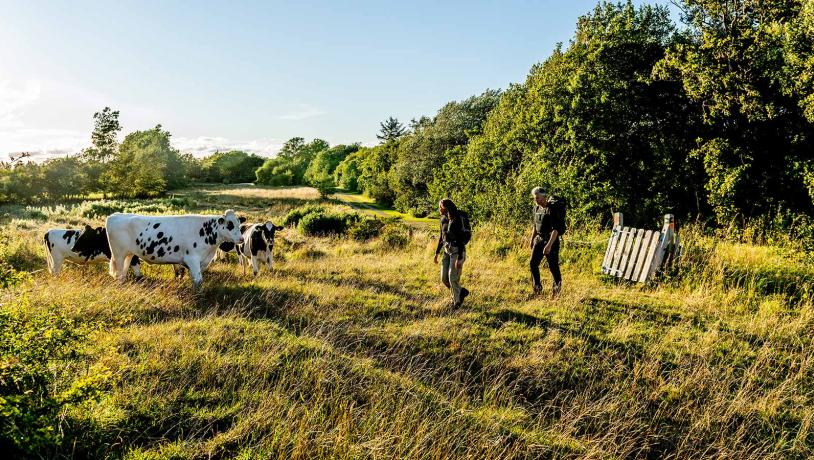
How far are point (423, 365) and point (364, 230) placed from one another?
44.4 feet

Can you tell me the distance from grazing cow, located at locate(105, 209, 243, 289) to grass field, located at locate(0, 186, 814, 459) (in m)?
0.57

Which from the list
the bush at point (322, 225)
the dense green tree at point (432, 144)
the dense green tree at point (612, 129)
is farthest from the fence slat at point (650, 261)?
the dense green tree at point (432, 144)

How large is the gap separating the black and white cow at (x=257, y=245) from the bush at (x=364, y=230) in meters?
6.46

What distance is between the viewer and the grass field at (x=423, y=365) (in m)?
3.63

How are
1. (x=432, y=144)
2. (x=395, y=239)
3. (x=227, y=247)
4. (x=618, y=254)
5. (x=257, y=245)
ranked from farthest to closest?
(x=432, y=144), (x=395, y=239), (x=257, y=245), (x=227, y=247), (x=618, y=254)

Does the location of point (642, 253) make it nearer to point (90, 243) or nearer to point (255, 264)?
point (255, 264)

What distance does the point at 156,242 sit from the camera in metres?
8.77

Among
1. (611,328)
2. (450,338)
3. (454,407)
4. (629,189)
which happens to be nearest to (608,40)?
(629,189)

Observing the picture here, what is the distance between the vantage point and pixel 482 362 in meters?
5.82

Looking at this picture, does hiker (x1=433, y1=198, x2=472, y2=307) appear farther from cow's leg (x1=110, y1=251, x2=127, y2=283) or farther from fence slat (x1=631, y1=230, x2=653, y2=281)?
cow's leg (x1=110, y1=251, x2=127, y2=283)

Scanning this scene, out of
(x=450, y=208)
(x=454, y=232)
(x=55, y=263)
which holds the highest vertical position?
(x=450, y=208)

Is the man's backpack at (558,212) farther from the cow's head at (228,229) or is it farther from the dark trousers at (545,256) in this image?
the cow's head at (228,229)

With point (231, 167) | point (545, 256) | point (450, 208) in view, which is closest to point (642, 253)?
point (545, 256)

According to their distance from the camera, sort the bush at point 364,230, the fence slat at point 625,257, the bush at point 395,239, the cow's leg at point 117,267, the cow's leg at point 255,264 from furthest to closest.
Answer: the bush at point 364,230 → the bush at point 395,239 → the cow's leg at point 255,264 → the fence slat at point 625,257 → the cow's leg at point 117,267
